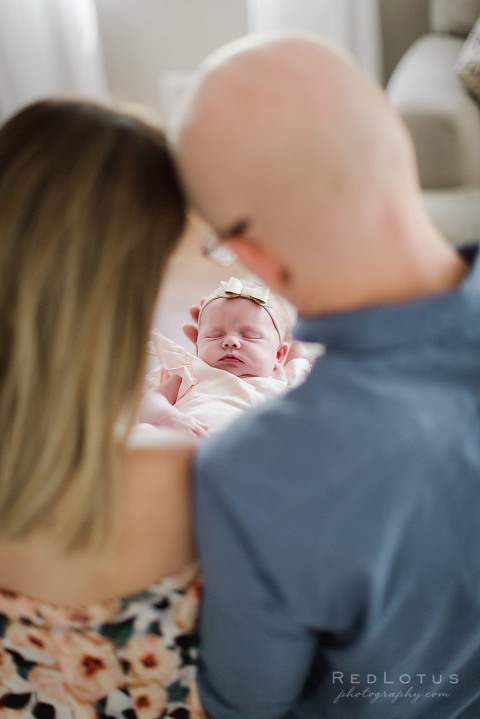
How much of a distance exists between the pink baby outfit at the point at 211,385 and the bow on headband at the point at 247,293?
0.16 metres

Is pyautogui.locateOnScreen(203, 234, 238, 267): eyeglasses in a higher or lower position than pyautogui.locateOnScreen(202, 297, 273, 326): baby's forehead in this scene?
higher

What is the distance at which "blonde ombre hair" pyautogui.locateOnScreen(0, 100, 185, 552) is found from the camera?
54cm

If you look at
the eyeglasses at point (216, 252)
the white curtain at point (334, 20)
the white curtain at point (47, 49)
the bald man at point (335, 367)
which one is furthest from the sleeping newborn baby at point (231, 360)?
the white curtain at point (47, 49)

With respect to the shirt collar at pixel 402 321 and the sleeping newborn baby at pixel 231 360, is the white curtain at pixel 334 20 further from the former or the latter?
the shirt collar at pixel 402 321

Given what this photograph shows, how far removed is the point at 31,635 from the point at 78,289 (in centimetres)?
39

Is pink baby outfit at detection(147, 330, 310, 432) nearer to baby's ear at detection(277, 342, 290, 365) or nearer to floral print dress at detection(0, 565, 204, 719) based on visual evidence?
baby's ear at detection(277, 342, 290, 365)

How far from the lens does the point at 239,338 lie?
52.9 inches

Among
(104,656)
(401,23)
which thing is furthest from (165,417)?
(401,23)

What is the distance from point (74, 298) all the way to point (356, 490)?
290 mm

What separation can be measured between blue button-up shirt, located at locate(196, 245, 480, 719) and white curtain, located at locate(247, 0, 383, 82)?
204cm

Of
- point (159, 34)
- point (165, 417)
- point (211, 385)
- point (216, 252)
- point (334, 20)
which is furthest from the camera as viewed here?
point (159, 34)

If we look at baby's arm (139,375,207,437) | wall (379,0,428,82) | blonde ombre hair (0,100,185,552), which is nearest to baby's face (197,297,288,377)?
→ baby's arm (139,375,207,437)

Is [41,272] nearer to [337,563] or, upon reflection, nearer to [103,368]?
[103,368]

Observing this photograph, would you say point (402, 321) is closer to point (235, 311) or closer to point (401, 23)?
point (235, 311)
